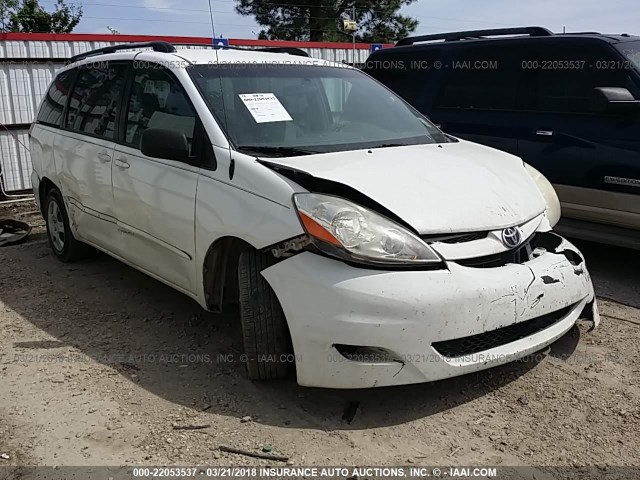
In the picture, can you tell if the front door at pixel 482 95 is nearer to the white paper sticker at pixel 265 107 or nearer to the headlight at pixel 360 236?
the white paper sticker at pixel 265 107

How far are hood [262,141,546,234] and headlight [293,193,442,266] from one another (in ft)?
0.30

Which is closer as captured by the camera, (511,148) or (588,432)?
(588,432)

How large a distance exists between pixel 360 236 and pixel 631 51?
355 cm

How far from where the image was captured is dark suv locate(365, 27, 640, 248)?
16.3 ft

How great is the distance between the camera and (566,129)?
5.30 metres

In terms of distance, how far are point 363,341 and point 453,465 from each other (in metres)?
0.64

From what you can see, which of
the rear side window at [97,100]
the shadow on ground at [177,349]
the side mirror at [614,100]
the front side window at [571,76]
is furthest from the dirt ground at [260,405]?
the front side window at [571,76]

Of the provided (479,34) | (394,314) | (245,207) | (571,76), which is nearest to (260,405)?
(394,314)

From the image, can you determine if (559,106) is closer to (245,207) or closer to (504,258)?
(504,258)

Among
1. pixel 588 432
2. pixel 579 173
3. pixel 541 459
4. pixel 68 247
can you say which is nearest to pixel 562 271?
pixel 588 432

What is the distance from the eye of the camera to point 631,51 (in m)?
5.15

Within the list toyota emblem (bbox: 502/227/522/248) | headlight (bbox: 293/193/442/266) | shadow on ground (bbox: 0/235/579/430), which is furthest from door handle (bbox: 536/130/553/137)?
headlight (bbox: 293/193/442/266)

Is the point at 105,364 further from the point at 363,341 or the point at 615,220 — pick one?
the point at 615,220

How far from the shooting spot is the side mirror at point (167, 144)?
3.55m
